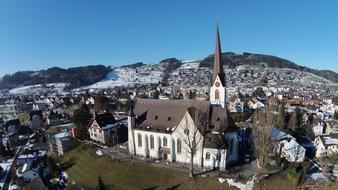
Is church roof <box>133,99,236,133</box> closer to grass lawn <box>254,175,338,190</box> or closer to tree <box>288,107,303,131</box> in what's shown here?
grass lawn <box>254,175,338,190</box>

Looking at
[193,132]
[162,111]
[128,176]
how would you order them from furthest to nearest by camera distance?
[162,111]
[128,176]
[193,132]

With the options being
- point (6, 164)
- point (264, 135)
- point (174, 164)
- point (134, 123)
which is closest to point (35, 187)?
point (134, 123)

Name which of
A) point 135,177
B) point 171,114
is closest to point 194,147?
point 171,114

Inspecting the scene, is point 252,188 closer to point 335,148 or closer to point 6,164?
point 335,148

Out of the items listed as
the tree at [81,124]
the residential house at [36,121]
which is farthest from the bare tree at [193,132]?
the residential house at [36,121]

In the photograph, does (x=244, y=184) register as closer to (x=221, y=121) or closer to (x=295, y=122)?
(x=221, y=121)

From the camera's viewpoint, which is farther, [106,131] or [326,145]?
[106,131]

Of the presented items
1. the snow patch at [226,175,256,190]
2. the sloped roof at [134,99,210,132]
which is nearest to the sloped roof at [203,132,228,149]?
the sloped roof at [134,99,210,132]
